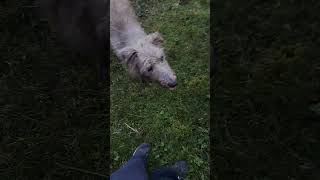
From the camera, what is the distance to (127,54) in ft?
11.6

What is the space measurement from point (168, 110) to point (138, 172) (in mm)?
775

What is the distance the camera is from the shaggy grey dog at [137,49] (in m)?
3.49

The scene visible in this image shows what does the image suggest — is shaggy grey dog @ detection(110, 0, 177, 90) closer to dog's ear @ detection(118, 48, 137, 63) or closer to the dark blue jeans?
dog's ear @ detection(118, 48, 137, 63)

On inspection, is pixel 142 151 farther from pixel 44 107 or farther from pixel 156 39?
pixel 44 107

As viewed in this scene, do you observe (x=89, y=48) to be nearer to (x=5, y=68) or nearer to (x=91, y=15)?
(x=91, y=15)

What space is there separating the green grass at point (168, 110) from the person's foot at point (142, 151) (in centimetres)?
8

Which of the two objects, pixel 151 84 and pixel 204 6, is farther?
pixel 204 6

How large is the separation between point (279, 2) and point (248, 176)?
1.99 m

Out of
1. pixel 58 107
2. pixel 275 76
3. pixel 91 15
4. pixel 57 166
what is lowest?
pixel 57 166

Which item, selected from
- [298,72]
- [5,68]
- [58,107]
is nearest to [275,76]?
[298,72]

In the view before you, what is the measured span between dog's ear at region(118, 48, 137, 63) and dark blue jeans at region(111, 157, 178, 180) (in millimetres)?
773

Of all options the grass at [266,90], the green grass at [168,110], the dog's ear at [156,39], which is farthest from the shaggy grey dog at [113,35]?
the grass at [266,90]

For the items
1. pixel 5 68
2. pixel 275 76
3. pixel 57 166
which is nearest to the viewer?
pixel 57 166

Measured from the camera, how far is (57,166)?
3.96 m
